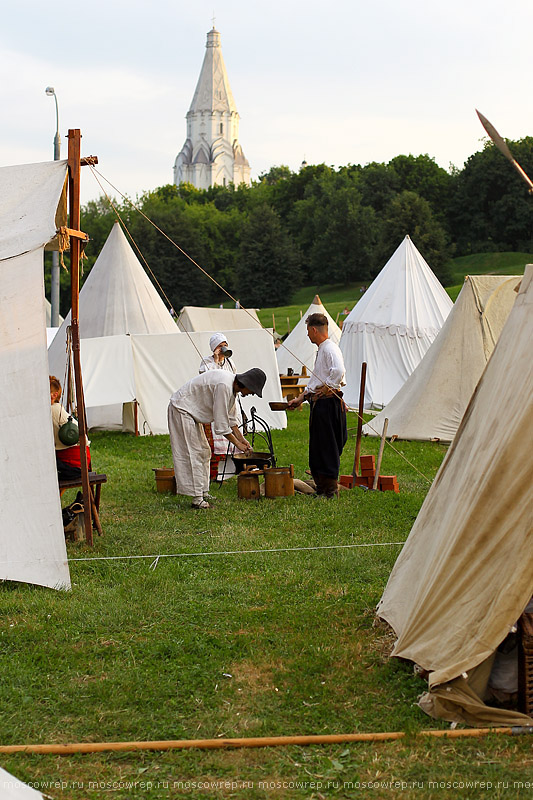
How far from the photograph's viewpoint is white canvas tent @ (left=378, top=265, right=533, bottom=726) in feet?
10.6

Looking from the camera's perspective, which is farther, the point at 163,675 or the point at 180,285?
the point at 180,285

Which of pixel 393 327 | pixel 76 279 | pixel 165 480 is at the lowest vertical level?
pixel 165 480

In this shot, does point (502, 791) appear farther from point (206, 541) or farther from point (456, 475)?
point (206, 541)

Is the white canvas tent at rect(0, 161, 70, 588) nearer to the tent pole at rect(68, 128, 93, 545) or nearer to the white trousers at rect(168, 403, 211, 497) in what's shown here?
the tent pole at rect(68, 128, 93, 545)

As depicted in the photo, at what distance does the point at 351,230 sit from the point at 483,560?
5019cm

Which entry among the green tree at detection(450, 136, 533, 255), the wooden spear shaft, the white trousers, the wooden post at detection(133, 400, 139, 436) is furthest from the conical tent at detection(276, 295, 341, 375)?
the green tree at detection(450, 136, 533, 255)

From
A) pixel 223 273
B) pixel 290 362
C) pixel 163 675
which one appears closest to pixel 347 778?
pixel 163 675

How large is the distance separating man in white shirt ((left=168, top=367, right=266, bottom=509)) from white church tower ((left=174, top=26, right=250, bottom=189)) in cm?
9752

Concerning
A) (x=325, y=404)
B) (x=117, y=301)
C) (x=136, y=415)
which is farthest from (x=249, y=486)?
(x=117, y=301)

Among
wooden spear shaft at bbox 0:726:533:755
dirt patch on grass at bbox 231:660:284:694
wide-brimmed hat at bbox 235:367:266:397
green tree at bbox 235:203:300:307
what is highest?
green tree at bbox 235:203:300:307

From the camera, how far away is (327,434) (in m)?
7.21

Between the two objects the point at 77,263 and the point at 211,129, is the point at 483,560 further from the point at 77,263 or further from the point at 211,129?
the point at 211,129

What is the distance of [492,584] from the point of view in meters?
3.29

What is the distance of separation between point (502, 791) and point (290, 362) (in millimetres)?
→ 16792
